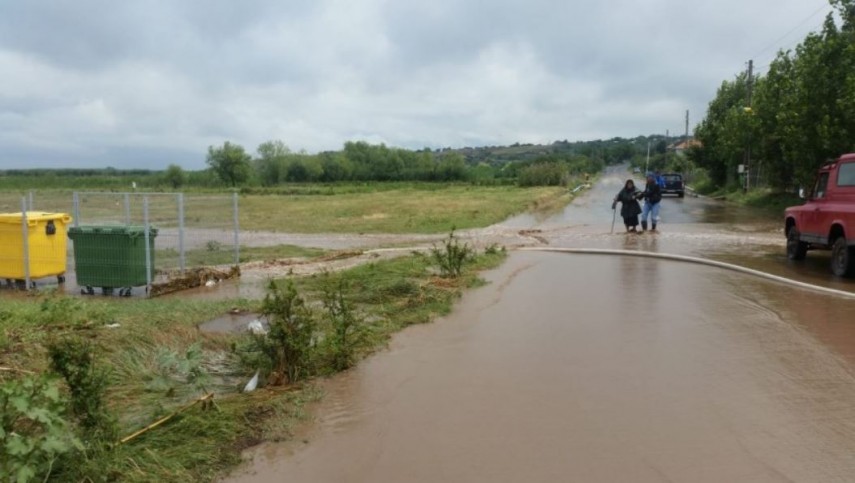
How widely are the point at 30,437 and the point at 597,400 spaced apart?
401 centimetres

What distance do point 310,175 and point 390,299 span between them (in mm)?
111130

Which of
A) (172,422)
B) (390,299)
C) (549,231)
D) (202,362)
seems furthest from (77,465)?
(549,231)

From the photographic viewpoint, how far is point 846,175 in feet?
39.3

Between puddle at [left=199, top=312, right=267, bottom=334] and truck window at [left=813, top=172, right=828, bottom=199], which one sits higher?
truck window at [left=813, top=172, right=828, bottom=199]

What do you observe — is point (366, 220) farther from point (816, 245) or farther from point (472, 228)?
point (816, 245)

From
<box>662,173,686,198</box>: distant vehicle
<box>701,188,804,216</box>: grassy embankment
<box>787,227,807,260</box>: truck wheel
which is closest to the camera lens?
<box>787,227,807,260</box>: truck wheel

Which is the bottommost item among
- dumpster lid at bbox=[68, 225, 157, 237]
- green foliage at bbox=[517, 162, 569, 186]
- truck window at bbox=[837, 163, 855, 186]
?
dumpster lid at bbox=[68, 225, 157, 237]

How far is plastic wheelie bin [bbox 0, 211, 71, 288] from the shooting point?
38.5ft

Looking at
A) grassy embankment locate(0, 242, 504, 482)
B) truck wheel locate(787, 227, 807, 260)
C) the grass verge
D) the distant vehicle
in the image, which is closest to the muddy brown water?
grassy embankment locate(0, 242, 504, 482)

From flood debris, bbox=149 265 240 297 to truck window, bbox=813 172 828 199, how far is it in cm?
1139

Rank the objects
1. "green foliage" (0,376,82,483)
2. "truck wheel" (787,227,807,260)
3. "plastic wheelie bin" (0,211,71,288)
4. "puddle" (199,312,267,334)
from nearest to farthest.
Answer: "green foliage" (0,376,82,483)
"puddle" (199,312,267,334)
"plastic wheelie bin" (0,211,71,288)
"truck wheel" (787,227,807,260)

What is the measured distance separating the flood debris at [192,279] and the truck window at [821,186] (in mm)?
11388

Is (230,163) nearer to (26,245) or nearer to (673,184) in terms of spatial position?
(673,184)

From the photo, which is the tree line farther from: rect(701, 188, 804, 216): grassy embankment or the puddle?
the puddle
